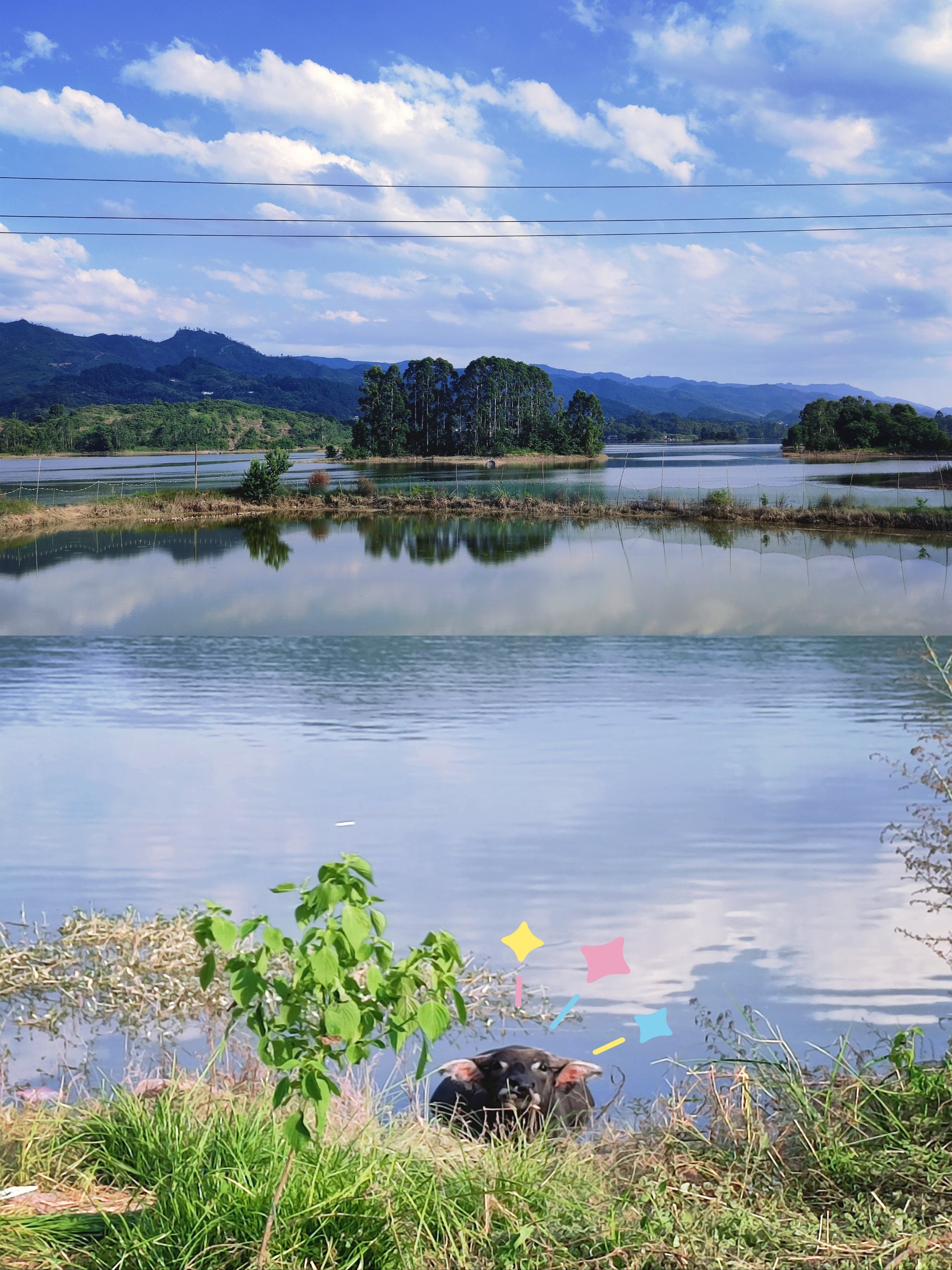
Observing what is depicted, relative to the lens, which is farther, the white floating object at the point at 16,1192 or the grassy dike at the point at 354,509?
the grassy dike at the point at 354,509

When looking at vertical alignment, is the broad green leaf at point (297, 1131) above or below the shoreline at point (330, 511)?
below

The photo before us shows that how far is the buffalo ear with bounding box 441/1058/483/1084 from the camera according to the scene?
2.86 metres

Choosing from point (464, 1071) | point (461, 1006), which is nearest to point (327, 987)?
point (461, 1006)

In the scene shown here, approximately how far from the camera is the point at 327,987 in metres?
1.86

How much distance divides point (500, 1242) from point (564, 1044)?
4.27 feet

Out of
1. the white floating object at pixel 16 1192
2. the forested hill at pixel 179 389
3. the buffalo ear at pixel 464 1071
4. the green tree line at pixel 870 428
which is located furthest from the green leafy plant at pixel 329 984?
the forested hill at pixel 179 389

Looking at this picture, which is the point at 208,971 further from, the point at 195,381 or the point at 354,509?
the point at 195,381

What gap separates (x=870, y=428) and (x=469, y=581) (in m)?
15.4

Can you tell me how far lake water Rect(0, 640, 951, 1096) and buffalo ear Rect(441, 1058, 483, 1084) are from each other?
0.43m

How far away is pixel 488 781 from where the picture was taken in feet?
19.5

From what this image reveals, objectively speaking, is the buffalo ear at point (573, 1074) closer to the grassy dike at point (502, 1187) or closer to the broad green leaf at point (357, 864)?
the grassy dike at point (502, 1187)

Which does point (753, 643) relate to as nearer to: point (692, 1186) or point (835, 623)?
point (835, 623)

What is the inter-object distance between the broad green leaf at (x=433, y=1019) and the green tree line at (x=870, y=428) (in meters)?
28.6

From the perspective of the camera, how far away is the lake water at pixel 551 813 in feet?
12.4
